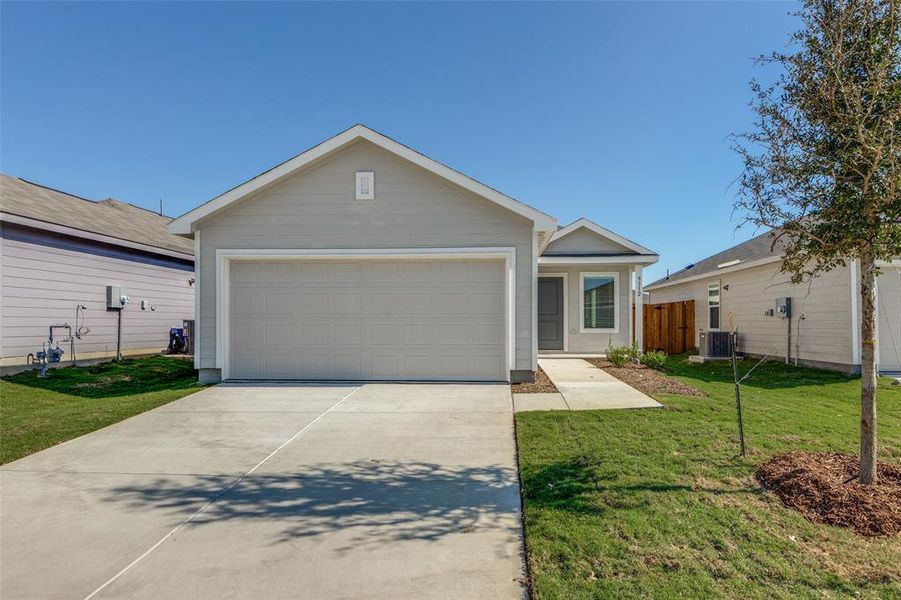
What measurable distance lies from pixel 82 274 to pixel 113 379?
342 centimetres

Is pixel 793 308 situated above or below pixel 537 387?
above

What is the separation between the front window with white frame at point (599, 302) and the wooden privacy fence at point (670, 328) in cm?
476

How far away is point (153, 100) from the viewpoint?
1311 cm

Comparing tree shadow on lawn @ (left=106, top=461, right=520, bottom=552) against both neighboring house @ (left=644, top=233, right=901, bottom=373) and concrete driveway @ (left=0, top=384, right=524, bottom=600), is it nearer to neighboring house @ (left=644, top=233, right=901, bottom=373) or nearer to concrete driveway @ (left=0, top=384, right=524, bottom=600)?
concrete driveway @ (left=0, top=384, right=524, bottom=600)

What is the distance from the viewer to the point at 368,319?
930cm

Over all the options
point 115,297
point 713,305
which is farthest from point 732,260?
point 115,297

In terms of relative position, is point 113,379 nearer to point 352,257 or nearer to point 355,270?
point 355,270

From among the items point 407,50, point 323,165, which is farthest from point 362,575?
point 407,50

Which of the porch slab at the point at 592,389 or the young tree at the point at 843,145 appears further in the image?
the porch slab at the point at 592,389

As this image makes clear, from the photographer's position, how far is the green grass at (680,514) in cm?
273

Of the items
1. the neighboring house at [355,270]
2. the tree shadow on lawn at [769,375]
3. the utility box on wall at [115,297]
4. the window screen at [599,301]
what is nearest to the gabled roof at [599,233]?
the window screen at [599,301]

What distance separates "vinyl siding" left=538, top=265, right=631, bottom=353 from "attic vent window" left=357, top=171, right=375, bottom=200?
660 centimetres

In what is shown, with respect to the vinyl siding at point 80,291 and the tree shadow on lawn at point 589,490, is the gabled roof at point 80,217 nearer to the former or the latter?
the vinyl siding at point 80,291

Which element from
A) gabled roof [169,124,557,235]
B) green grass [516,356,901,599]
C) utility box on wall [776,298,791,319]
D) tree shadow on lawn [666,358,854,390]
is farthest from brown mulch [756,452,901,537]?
utility box on wall [776,298,791,319]
